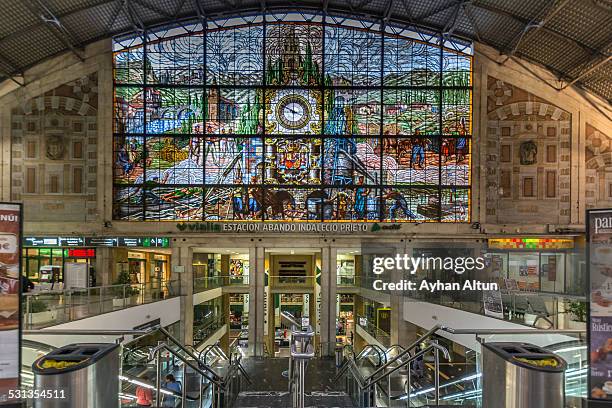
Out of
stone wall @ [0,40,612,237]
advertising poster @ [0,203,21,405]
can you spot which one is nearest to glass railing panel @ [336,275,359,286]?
stone wall @ [0,40,612,237]

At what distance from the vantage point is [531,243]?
20.9 meters

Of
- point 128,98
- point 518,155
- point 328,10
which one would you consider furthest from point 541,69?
point 128,98

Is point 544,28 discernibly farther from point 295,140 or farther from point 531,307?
point 531,307

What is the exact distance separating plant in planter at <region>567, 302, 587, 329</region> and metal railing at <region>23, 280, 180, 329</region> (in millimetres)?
9547

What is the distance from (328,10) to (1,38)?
13365 millimetres

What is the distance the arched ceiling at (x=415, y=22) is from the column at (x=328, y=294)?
36.2ft

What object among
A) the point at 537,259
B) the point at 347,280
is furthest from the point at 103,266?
the point at 537,259

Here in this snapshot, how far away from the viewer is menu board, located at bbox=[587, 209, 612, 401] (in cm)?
496

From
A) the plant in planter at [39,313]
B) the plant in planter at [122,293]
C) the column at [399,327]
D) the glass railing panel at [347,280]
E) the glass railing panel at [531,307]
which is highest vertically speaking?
the glass railing panel at [531,307]

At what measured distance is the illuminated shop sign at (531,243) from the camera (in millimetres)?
20844

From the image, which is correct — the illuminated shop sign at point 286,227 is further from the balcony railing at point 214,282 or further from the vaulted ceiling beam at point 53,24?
the vaulted ceiling beam at point 53,24

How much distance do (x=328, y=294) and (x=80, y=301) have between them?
11.3m

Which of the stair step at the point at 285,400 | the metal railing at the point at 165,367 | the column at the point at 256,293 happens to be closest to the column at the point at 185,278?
the column at the point at 256,293

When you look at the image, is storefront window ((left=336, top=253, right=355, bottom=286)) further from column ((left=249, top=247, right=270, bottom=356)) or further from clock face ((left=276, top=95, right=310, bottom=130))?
clock face ((left=276, top=95, right=310, bottom=130))
